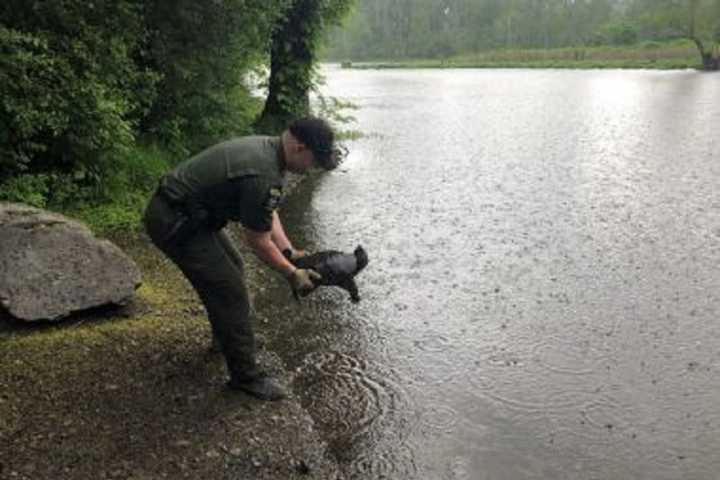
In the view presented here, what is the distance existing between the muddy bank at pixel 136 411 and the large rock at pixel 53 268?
0.65 ft

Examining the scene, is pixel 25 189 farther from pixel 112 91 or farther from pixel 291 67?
pixel 291 67

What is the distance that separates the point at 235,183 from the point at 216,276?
0.74 m

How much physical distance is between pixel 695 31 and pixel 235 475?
74.8 metres

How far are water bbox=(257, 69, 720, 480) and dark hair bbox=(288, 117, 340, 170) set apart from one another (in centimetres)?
203

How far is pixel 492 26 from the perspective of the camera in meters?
142

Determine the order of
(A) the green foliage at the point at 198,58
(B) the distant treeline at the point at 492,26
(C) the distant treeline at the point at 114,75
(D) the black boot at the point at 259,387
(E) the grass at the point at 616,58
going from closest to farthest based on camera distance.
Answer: (D) the black boot at the point at 259,387 < (C) the distant treeline at the point at 114,75 < (A) the green foliage at the point at 198,58 < (E) the grass at the point at 616,58 < (B) the distant treeline at the point at 492,26

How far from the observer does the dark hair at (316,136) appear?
491 cm

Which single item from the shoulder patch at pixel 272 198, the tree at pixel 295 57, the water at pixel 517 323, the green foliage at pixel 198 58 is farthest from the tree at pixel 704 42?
the shoulder patch at pixel 272 198

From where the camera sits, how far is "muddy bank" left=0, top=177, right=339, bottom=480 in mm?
4848

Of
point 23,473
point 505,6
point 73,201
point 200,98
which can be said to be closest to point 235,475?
point 23,473

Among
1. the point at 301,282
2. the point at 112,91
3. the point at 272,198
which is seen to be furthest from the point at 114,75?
Result: the point at 301,282

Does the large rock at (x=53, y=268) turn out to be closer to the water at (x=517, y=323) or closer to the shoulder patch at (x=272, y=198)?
the water at (x=517, y=323)

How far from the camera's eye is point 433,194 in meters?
14.4

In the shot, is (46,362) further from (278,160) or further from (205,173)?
(278,160)
